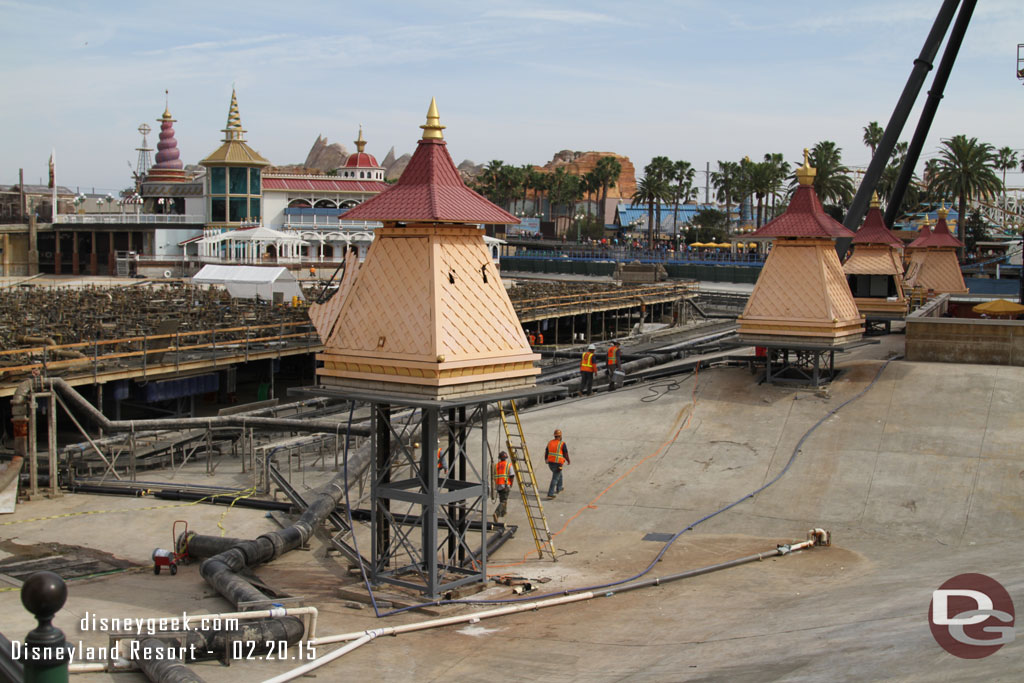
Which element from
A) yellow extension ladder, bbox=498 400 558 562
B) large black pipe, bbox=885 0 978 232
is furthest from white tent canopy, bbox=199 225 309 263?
yellow extension ladder, bbox=498 400 558 562

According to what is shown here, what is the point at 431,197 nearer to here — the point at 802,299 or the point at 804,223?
the point at 802,299

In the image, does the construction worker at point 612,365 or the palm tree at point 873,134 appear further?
the palm tree at point 873,134

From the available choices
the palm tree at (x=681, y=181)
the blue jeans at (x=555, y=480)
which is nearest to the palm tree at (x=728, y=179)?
the palm tree at (x=681, y=181)

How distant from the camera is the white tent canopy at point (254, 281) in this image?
179 feet

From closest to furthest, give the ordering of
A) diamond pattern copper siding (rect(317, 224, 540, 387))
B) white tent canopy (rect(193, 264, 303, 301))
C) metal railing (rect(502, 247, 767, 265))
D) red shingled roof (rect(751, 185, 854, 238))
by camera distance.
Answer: diamond pattern copper siding (rect(317, 224, 540, 387)) → red shingled roof (rect(751, 185, 854, 238)) → white tent canopy (rect(193, 264, 303, 301)) → metal railing (rect(502, 247, 767, 265))

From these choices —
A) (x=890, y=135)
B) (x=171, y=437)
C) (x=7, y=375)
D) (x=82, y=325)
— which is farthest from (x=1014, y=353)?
(x=82, y=325)

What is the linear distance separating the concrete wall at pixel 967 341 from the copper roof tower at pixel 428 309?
16308 mm

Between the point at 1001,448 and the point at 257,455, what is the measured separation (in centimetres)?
1641

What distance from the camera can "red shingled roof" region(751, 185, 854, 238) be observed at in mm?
27109

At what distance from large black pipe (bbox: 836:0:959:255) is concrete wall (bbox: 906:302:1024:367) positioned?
10.8 metres

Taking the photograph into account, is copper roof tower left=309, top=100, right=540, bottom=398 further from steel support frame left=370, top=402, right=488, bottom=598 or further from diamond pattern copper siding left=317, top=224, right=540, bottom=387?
steel support frame left=370, top=402, right=488, bottom=598

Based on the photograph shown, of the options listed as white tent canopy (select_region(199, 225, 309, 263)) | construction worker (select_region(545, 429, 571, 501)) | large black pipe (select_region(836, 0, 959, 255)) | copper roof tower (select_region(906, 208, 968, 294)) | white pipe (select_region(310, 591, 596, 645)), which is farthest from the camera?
white tent canopy (select_region(199, 225, 309, 263))

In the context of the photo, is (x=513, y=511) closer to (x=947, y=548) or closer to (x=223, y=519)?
(x=223, y=519)

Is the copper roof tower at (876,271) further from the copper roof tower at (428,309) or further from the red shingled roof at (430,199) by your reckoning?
the copper roof tower at (428,309)
